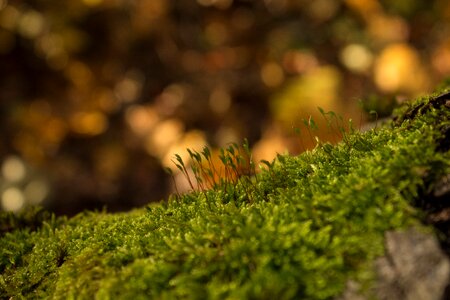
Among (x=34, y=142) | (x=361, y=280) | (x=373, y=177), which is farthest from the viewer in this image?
(x=34, y=142)

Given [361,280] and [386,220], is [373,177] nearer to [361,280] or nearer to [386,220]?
[386,220]

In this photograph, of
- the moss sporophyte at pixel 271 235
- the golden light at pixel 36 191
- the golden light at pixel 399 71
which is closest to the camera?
the moss sporophyte at pixel 271 235

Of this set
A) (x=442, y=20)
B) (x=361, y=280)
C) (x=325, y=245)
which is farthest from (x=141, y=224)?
(x=442, y=20)

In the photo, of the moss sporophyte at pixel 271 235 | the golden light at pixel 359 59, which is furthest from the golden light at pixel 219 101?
the moss sporophyte at pixel 271 235

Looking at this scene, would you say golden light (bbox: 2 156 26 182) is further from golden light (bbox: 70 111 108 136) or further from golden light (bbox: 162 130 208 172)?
golden light (bbox: 162 130 208 172)

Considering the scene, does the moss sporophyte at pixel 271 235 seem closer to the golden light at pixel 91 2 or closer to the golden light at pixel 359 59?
the golden light at pixel 359 59

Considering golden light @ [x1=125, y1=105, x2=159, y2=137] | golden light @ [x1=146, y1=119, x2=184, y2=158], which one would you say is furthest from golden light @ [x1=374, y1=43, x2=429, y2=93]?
golden light @ [x1=125, y1=105, x2=159, y2=137]
